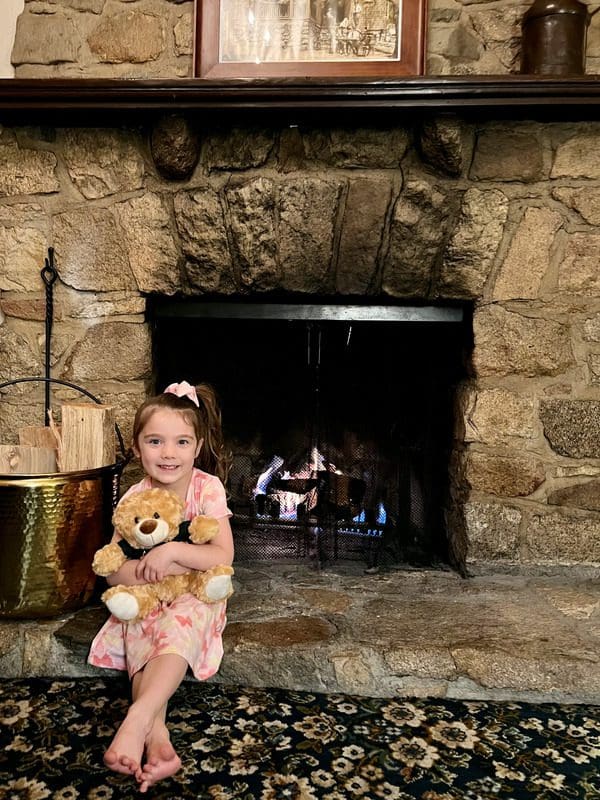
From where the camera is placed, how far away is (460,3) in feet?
6.53

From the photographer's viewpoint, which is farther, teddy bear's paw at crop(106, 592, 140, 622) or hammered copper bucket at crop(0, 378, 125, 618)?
hammered copper bucket at crop(0, 378, 125, 618)

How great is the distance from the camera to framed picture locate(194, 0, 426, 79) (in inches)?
77.2

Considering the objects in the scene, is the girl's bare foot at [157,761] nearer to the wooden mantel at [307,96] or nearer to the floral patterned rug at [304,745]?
the floral patterned rug at [304,745]

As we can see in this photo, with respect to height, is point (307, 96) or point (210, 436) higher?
point (307, 96)

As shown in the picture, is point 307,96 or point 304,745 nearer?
point 304,745

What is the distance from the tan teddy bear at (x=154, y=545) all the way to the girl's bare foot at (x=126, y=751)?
0.28 meters

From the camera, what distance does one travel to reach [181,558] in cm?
150

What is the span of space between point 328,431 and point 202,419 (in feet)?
2.42

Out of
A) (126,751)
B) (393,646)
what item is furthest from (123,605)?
(393,646)

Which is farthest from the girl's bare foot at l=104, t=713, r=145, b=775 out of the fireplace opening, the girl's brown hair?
the fireplace opening

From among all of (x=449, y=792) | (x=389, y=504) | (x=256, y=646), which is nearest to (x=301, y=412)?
(x=389, y=504)

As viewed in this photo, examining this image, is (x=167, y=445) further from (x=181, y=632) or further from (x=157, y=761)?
(x=157, y=761)

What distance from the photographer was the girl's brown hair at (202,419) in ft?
5.34

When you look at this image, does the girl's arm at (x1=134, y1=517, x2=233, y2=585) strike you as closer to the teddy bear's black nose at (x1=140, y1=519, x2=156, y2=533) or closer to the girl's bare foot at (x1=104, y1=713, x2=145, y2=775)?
the teddy bear's black nose at (x1=140, y1=519, x2=156, y2=533)
